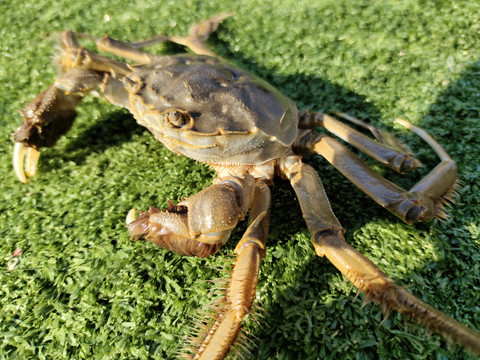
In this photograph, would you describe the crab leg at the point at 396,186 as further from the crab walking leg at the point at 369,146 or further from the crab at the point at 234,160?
the crab walking leg at the point at 369,146

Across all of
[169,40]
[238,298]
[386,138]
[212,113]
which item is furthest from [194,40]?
[238,298]

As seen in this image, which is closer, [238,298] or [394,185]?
[238,298]

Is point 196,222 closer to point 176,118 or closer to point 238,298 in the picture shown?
point 238,298

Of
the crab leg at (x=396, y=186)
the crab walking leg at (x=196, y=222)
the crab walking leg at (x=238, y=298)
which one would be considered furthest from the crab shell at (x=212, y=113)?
the crab walking leg at (x=238, y=298)

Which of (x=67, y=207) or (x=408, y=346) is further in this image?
(x=67, y=207)

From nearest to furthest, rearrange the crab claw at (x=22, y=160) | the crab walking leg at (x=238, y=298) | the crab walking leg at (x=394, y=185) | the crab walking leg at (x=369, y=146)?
1. the crab walking leg at (x=238, y=298)
2. the crab walking leg at (x=394, y=185)
3. the crab walking leg at (x=369, y=146)
4. the crab claw at (x=22, y=160)

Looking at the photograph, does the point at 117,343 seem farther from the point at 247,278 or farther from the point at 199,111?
the point at 199,111

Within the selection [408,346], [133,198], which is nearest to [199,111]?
[133,198]
